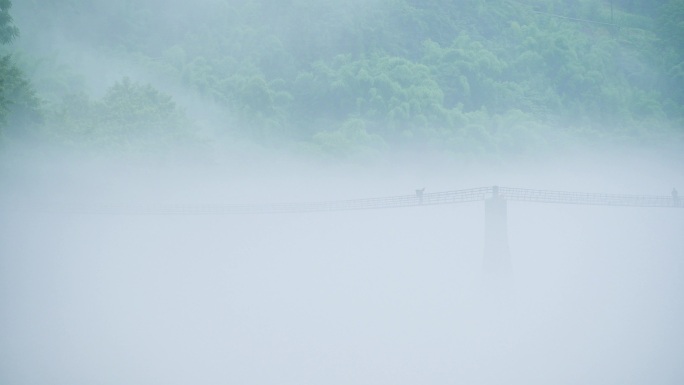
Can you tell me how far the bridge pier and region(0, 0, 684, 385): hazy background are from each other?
49cm

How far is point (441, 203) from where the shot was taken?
86.8 ft

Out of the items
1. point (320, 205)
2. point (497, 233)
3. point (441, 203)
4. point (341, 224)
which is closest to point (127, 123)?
point (320, 205)

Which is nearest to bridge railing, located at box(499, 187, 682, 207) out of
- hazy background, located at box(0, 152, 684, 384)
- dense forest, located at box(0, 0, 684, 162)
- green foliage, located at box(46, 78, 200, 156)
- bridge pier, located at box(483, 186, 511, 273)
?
bridge pier, located at box(483, 186, 511, 273)

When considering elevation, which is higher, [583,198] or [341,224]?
[583,198]

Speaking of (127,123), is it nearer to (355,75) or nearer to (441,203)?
(355,75)

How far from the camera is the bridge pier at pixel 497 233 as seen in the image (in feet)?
82.1

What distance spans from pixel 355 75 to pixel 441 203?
59.0 feet

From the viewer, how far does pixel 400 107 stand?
4034 centimetres

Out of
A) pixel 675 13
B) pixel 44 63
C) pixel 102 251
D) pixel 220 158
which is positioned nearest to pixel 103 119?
pixel 220 158

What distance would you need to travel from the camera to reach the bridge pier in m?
25.0

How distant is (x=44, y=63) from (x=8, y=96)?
19.5 m

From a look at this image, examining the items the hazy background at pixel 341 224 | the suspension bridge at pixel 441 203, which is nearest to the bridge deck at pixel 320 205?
the suspension bridge at pixel 441 203

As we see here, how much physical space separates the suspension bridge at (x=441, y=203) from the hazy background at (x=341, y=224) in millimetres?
351

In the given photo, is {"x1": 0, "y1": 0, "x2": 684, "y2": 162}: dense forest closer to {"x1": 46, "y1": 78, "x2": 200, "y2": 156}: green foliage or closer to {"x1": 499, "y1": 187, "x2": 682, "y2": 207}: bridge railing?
{"x1": 46, "y1": 78, "x2": 200, "y2": 156}: green foliage
